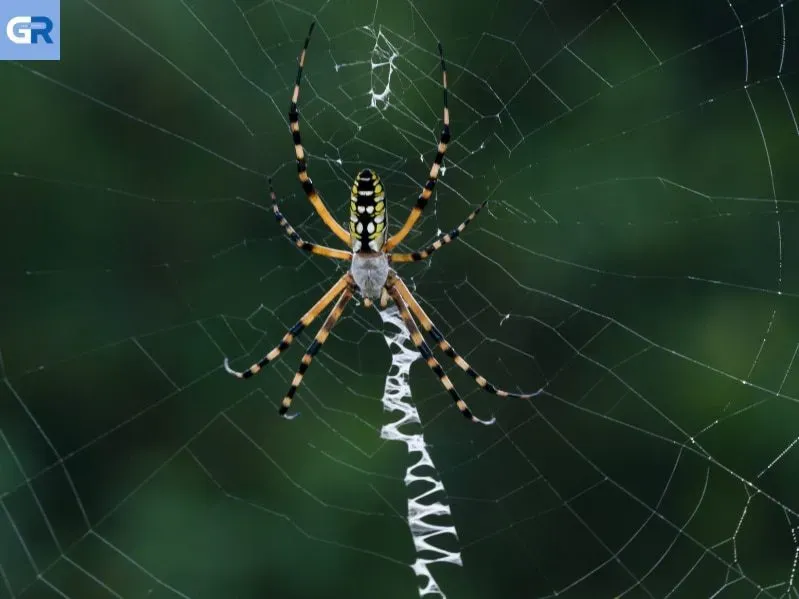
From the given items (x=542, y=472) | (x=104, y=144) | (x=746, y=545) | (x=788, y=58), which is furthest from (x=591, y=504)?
(x=104, y=144)

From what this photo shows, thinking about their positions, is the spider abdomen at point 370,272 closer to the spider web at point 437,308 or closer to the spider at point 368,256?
the spider at point 368,256

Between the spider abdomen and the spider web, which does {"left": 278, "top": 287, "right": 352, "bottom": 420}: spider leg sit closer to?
the spider abdomen

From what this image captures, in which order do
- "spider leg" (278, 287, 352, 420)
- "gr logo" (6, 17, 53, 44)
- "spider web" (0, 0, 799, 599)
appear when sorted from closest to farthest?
1. "spider leg" (278, 287, 352, 420)
2. "gr logo" (6, 17, 53, 44)
3. "spider web" (0, 0, 799, 599)

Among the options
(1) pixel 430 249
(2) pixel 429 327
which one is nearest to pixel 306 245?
(1) pixel 430 249

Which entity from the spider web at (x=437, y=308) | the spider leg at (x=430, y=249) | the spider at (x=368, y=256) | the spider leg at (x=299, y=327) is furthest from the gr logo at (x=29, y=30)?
the spider leg at (x=430, y=249)

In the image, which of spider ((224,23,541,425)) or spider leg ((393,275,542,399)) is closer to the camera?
spider ((224,23,541,425))

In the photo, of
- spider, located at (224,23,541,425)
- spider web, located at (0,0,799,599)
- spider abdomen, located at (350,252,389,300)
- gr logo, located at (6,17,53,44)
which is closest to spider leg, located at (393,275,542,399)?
spider, located at (224,23,541,425)

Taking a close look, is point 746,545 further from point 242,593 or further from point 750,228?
point 242,593
